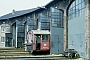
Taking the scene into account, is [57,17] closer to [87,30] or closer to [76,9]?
[76,9]

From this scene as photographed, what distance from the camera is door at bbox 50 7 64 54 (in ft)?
90.9

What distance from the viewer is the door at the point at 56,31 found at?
27719mm

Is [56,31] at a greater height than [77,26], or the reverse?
[77,26]

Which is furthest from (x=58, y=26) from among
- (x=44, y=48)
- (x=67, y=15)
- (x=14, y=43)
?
(x=14, y=43)

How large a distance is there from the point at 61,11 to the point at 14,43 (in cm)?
2380

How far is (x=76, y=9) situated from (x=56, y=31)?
14.5 ft

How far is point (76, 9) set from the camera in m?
24.8

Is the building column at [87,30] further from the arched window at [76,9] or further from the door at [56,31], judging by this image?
the door at [56,31]

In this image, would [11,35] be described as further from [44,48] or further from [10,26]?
[44,48]

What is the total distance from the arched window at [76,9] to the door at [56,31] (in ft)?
6.46

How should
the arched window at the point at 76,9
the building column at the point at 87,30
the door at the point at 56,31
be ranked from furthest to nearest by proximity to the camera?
the door at the point at 56,31 < the arched window at the point at 76,9 < the building column at the point at 87,30

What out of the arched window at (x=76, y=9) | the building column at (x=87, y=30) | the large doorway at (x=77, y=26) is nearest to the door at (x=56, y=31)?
the large doorway at (x=77, y=26)

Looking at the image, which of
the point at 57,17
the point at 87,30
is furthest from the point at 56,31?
the point at 87,30

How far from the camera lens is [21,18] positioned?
55.0 m
